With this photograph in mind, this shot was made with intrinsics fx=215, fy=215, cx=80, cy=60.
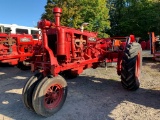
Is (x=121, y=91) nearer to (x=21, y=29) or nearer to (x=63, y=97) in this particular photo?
(x=63, y=97)

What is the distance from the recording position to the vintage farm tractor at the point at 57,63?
4.34 metres

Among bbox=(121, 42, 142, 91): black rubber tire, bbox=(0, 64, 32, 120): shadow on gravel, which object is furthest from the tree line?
bbox=(121, 42, 142, 91): black rubber tire

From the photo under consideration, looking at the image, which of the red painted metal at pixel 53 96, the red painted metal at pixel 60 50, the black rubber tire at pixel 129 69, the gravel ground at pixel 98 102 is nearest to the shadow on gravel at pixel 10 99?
the gravel ground at pixel 98 102

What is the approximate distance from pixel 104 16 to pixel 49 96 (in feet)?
72.8

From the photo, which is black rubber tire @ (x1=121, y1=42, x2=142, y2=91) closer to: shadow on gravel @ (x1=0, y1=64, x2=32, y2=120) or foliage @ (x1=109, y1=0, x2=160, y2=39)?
shadow on gravel @ (x1=0, y1=64, x2=32, y2=120)

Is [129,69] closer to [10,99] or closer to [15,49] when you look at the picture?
[10,99]

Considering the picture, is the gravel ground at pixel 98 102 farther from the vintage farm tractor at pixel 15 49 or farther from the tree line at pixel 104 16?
the tree line at pixel 104 16

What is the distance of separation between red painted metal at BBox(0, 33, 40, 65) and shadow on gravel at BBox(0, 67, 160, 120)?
6.13 ft

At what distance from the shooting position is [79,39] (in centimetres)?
563

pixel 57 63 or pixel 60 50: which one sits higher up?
pixel 60 50

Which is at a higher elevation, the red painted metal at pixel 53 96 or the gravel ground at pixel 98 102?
the red painted metal at pixel 53 96

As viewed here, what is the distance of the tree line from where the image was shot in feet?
75.9

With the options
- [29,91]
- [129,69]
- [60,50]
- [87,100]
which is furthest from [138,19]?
[29,91]

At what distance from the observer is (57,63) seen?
468 cm
